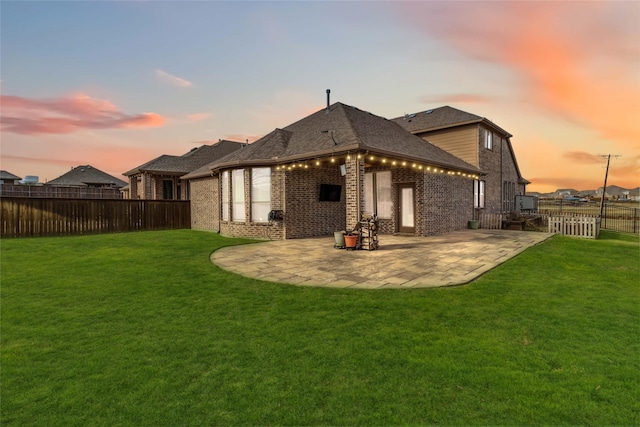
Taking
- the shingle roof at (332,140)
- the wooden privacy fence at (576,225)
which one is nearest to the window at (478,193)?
the shingle roof at (332,140)

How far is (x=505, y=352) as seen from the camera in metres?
3.15

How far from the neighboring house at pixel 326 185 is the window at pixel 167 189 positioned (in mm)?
11860

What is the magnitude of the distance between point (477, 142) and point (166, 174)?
23885 millimetres

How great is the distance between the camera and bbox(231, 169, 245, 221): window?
14.1m

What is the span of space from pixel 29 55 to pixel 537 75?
2150 centimetres

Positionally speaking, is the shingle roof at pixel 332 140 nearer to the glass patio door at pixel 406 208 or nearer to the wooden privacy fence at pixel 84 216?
the glass patio door at pixel 406 208

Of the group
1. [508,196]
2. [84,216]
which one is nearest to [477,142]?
[508,196]

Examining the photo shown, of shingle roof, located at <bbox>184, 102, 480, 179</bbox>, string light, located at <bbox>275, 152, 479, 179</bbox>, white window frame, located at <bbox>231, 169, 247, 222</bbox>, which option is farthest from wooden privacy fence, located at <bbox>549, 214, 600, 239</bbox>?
white window frame, located at <bbox>231, 169, 247, 222</bbox>

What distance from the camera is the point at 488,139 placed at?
19.8m

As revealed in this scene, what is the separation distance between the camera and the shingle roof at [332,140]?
11.0m

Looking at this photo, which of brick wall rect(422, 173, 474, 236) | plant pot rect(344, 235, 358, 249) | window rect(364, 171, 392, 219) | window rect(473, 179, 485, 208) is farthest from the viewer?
window rect(473, 179, 485, 208)

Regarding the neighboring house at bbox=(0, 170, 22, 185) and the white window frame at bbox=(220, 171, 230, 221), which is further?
the neighboring house at bbox=(0, 170, 22, 185)

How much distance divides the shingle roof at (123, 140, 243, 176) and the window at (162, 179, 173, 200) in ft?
4.49

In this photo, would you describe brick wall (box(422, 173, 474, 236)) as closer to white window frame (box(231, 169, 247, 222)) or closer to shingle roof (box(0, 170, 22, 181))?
white window frame (box(231, 169, 247, 222))
